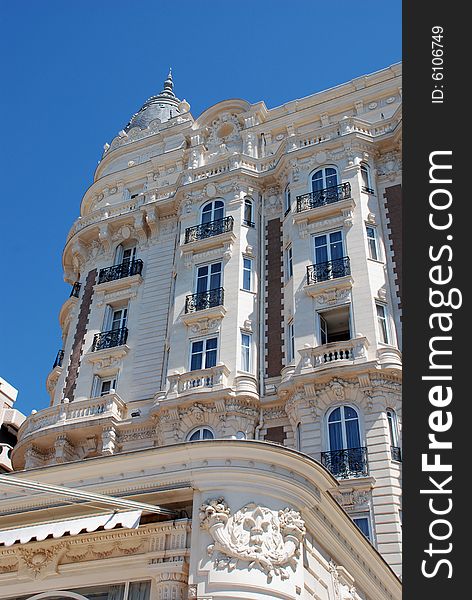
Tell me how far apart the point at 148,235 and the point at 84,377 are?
8.73 metres

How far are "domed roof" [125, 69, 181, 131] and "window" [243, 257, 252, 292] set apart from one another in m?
17.7

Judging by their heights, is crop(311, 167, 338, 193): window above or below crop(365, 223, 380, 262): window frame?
above

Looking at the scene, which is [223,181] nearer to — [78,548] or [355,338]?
[355,338]

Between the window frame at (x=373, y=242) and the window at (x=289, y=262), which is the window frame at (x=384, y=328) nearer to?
the window frame at (x=373, y=242)

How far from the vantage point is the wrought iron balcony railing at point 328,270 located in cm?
2705

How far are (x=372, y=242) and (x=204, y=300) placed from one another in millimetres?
7400

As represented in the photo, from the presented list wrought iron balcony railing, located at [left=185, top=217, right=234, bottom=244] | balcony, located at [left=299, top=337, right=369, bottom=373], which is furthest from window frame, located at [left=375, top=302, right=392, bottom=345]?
wrought iron balcony railing, located at [left=185, top=217, right=234, bottom=244]

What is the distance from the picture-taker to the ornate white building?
434 inches

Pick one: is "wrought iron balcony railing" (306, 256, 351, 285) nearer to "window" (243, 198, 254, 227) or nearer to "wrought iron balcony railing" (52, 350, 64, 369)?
"window" (243, 198, 254, 227)

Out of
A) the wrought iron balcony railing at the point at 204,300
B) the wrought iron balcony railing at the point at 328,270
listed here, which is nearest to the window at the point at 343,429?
the wrought iron balcony railing at the point at 328,270

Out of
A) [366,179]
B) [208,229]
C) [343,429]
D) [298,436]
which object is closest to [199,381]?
[298,436]

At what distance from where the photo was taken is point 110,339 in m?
29.8

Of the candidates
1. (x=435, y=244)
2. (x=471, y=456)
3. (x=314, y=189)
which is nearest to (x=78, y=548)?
(x=471, y=456)

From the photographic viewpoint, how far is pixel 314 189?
30703 millimetres
